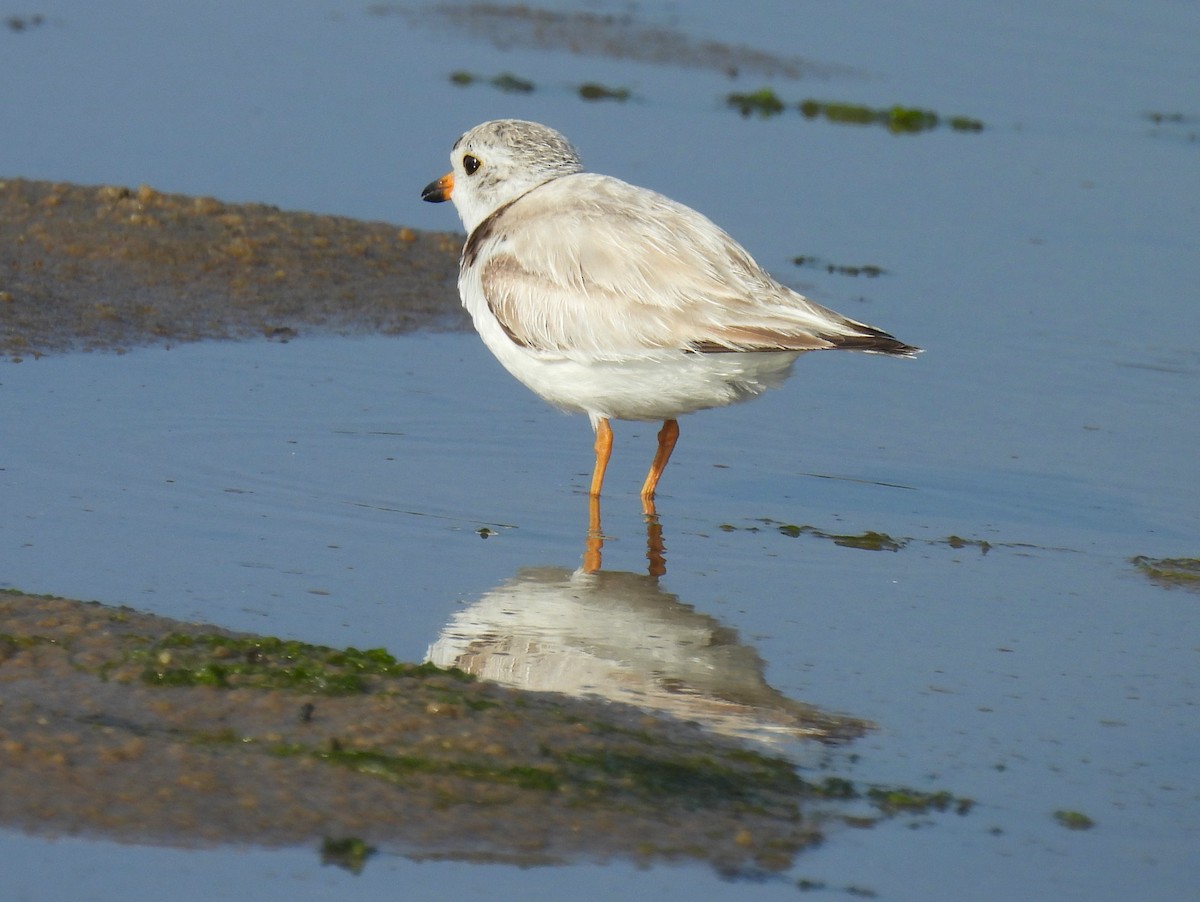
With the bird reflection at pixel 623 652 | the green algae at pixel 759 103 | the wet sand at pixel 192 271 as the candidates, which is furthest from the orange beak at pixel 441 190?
the green algae at pixel 759 103

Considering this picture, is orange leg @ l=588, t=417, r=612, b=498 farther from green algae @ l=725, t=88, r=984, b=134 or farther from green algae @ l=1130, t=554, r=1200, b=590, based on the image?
green algae @ l=725, t=88, r=984, b=134

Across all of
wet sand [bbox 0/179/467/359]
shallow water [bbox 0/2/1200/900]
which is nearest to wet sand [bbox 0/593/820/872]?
shallow water [bbox 0/2/1200/900]

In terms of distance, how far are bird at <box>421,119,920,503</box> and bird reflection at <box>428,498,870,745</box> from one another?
34.7 inches

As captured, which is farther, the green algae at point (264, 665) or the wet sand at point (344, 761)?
the green algae at point (264, 665)

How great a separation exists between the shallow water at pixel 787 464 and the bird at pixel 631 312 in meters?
0.45

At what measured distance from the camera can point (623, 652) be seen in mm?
5352

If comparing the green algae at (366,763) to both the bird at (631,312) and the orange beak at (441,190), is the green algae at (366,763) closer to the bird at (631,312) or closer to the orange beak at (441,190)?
the bird at (631,312)

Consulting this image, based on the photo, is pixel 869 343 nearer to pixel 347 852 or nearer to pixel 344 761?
pixel 344 761

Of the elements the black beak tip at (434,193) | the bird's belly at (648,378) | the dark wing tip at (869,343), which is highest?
the black beak tip at (434,193)

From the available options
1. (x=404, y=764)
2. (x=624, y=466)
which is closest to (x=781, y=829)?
(x=404, y=764)

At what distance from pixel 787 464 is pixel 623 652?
7.72ft

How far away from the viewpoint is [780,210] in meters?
11.7

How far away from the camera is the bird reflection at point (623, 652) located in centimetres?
493

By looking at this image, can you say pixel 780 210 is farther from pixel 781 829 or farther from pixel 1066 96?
pixel 781 829
